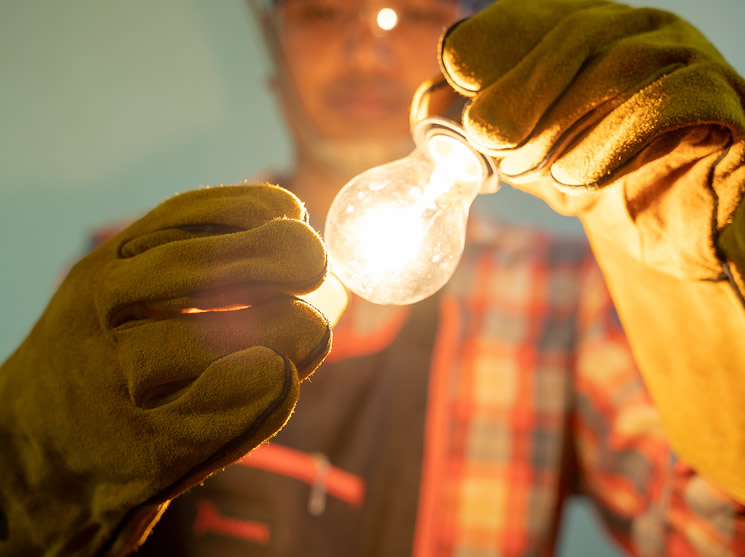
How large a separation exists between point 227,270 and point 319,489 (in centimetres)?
63

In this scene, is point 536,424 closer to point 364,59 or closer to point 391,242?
point 391,242

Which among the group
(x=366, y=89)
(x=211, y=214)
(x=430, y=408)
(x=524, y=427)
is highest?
(x=211, y=214)

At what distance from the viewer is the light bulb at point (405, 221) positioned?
50cm

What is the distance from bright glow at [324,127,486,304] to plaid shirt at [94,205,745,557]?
A: 530 millimetres

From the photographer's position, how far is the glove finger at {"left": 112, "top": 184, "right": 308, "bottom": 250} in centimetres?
44

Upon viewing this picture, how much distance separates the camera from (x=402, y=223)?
0.51 m

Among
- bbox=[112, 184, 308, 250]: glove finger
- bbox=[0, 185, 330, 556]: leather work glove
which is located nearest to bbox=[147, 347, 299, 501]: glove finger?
bbox=[0, 185, 330, 556]: leather work glove

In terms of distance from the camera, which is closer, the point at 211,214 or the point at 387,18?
the point at 211,214

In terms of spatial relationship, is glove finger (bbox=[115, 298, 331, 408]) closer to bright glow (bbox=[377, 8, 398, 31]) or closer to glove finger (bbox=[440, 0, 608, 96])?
glove finger (bbox=[440, 0, 608, 96])

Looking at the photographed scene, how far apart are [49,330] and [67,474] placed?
0.14 m

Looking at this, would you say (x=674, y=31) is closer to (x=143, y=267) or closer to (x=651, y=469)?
(x=143, y=267)

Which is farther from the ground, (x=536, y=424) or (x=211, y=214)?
(x=211, y=214)

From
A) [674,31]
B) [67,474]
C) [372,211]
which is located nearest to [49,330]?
[67,474]

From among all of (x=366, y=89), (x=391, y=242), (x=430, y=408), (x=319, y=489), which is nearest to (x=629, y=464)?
(x=430, y=408)
